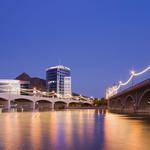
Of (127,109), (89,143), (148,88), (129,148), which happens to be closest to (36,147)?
(89,143)

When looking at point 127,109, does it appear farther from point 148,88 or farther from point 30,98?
point 30,98

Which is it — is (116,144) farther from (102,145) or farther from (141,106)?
(141,106)

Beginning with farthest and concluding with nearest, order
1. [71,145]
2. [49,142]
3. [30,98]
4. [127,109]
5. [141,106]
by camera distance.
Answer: [30,98] < [127,109] < [141,106] < [49,142] < [71,145]

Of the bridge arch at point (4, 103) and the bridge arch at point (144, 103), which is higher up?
the bridge arch at point (4, 103)

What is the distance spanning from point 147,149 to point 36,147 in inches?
223

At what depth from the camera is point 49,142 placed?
22.5 meters

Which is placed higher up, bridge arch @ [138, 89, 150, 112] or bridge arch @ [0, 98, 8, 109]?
bridge arch @ [0, 98, 8, 109]

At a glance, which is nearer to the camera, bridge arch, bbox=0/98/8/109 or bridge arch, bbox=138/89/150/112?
bridge arch, bbox=138/89/150/112

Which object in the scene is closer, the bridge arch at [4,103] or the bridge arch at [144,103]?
the bridge arch at [144,103]

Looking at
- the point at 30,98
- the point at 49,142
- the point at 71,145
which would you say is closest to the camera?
the point at 71,145

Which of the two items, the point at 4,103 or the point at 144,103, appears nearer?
the point at 144,103

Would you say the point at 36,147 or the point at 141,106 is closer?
the point at 36,147

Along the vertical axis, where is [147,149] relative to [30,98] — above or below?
below

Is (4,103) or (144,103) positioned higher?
(4,103)
